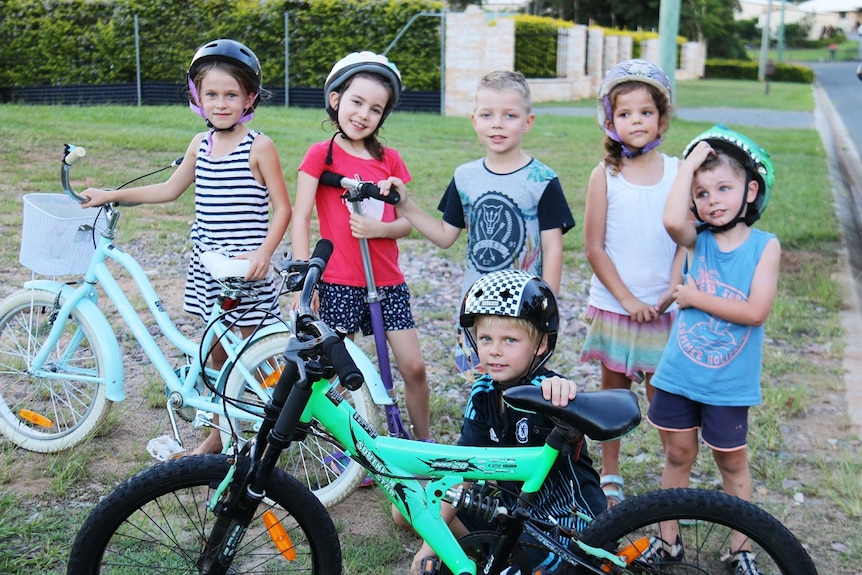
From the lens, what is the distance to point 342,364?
2.22 meters

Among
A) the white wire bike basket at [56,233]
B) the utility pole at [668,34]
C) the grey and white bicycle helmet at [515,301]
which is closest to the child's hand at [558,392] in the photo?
the grey and white bicycle helmet at [515,301]

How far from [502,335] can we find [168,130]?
10.8m

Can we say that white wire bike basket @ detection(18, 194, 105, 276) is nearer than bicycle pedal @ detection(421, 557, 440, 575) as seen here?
No

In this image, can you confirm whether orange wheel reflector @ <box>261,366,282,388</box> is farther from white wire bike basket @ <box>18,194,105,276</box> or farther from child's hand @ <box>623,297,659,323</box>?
child's hand @ <box>623,297,659,323</box>

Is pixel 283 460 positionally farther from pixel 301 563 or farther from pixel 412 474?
pixel 412 474

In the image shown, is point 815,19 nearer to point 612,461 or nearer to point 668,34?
point 668,34

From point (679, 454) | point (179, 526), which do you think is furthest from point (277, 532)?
point (679, 454)

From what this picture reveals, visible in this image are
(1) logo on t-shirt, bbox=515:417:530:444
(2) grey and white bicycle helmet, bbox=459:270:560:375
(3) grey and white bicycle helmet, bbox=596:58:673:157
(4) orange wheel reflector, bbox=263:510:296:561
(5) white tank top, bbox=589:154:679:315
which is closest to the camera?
(4) orange wheel reflector, bbox=263:510:296:561

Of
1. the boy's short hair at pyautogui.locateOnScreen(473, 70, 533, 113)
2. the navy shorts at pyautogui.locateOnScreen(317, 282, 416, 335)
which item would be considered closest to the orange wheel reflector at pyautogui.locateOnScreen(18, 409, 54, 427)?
the navy shorts at pyautogui.locateOnScreen(317, 282, 416, 335)

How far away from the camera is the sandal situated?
150 inches

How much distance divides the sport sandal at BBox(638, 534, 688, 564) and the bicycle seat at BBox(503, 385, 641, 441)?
0.34 meters

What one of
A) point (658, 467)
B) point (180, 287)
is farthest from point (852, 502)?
point (180, 287)

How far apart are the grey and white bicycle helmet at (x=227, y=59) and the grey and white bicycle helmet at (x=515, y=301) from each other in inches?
56.5

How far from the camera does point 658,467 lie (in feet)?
13.8
